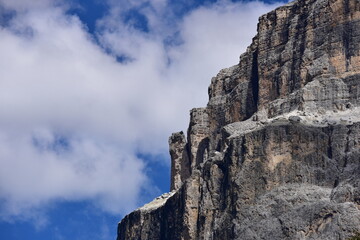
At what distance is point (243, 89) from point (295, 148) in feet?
78.6

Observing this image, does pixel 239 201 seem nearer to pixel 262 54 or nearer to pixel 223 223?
pixel 223 223

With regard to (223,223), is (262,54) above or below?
above

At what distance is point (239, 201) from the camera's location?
125938mm

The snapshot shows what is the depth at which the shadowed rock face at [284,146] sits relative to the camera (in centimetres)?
12156

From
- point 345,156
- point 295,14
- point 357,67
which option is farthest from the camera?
point 295,14

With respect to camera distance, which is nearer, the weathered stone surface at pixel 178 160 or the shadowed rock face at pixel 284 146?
the shadowed rock face at pixel 284 146

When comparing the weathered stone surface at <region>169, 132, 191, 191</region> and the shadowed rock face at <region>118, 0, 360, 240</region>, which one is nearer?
the shadowed rock face at <region>118, 0, 360, 240</region>

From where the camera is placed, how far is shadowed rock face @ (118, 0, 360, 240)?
121562 mm

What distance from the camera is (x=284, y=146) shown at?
126812 millimetres

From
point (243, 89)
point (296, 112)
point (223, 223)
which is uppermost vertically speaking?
point (243, 89)

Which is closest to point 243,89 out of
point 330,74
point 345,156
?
point 330,74

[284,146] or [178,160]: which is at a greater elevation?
[178,160]

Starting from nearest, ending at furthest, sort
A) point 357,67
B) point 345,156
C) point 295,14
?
point 345,156, point 357,67, point 295,14

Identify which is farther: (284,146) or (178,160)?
(178,160)
